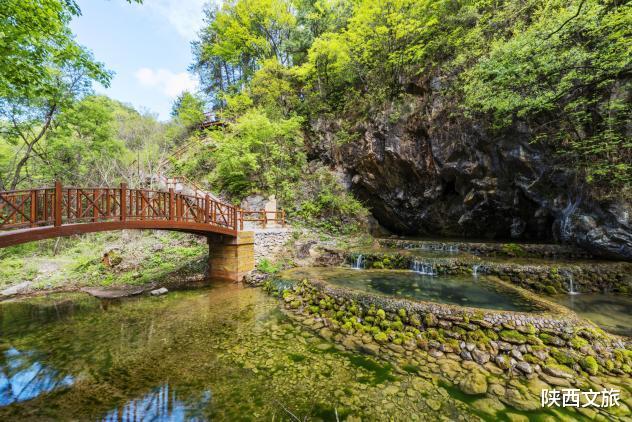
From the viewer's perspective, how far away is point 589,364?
13.5 ft

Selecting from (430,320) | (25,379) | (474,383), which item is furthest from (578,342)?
(25,379)

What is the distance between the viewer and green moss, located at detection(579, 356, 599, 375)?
406 centimetres

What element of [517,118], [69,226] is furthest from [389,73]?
[69,226]

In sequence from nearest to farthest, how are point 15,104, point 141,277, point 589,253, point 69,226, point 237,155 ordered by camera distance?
point 69,226 → point 589,253 → point 141,277 → point 15,104 → point 237,155

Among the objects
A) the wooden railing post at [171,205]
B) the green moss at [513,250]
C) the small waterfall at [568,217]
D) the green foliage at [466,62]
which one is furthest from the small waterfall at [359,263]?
the small waterfall at [568,217]

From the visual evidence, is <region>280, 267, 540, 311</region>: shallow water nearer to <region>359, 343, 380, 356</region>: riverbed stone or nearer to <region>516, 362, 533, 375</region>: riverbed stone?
<region>516, 362, 533, 375</region>: riverbed stone

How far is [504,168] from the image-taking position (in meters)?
10.9

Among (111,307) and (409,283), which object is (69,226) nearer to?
(111,307)

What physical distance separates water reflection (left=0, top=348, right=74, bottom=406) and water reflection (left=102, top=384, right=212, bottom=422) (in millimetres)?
1410

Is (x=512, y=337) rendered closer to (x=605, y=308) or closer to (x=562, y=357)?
(x=562, y=357)

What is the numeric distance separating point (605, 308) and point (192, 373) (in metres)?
9.68

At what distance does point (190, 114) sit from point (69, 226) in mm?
18014

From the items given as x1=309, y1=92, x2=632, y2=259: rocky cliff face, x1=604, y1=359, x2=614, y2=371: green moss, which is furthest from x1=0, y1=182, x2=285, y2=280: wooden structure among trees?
x1=604, y1=359, x2=614, y2=371: green moss

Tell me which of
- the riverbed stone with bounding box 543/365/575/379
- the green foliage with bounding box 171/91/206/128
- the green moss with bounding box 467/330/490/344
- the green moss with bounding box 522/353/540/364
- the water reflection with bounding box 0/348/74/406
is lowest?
the water reflection with bounding box 0/348/74/406
